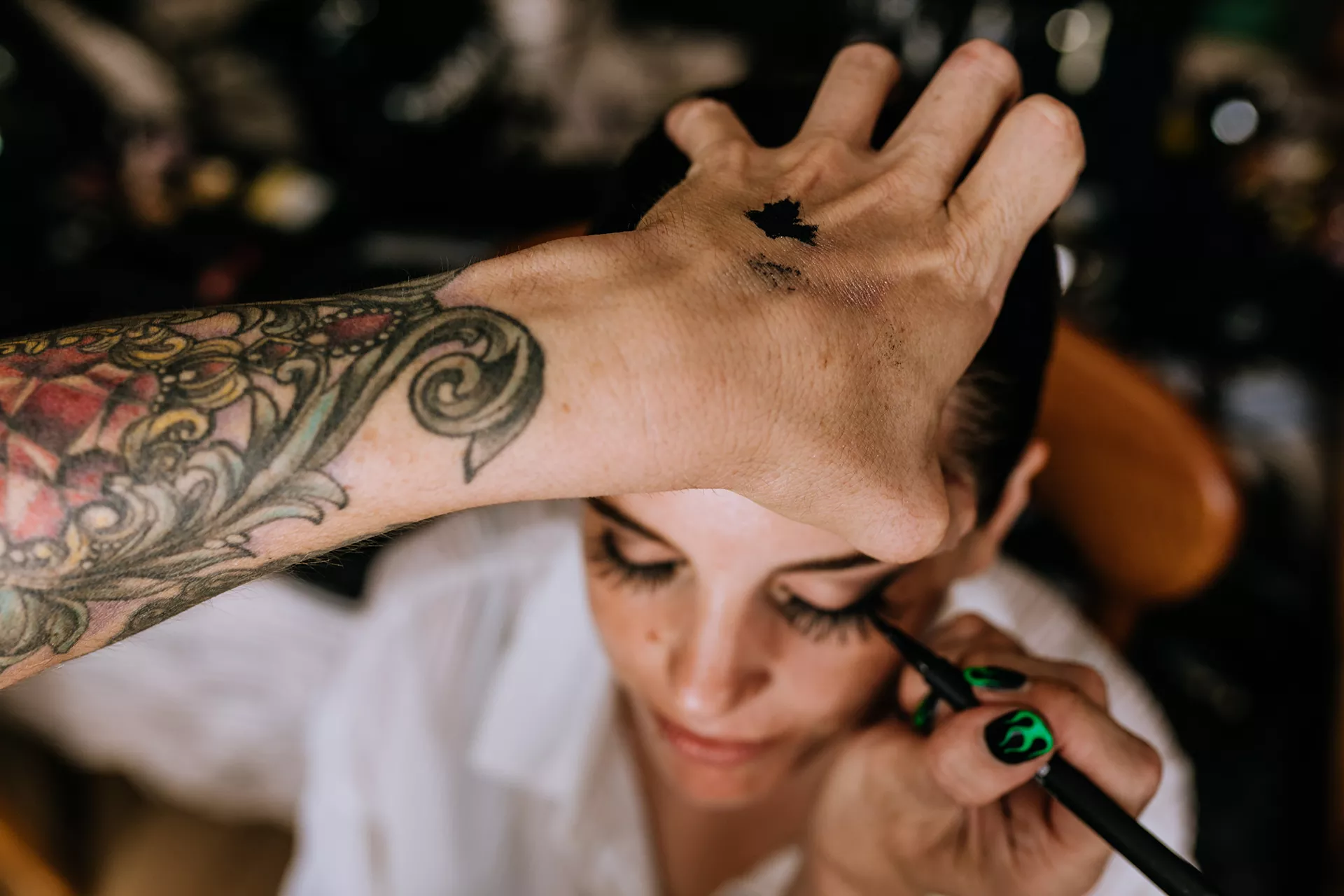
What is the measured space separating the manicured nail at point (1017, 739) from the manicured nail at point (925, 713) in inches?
2.8

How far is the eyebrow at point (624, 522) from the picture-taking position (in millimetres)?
660

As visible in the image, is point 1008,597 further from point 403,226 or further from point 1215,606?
point 403,226

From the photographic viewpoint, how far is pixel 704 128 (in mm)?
625

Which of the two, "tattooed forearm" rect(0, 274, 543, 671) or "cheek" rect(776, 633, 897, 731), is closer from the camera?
"tattooed forearm" rect(0, 274, 543, 671)

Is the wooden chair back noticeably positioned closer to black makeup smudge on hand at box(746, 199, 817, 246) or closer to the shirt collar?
black makeup smudge on hand at box(746, 199, 817, 246)

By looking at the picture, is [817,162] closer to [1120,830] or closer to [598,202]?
[1120,830]

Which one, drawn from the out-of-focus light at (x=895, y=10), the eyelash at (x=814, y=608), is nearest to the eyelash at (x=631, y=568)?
the eyelash at (x=814, y=608)

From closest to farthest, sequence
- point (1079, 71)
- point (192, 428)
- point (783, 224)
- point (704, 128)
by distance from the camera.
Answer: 1. point (192, 428)
2. point (783, 224)
3. point (704, 128)
4. point (1079, 71)

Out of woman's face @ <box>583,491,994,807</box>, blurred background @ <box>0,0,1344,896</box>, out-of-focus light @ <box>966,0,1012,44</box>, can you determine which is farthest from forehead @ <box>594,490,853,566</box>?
out-of-focus light @ <box>966,0,1012,44</box>

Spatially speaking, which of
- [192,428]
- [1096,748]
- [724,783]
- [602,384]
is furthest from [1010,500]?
[192,428]

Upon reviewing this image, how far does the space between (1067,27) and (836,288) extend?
1222 mm

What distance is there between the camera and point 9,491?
0.39 m

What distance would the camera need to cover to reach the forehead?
617 millimetres

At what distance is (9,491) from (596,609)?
47 cm
